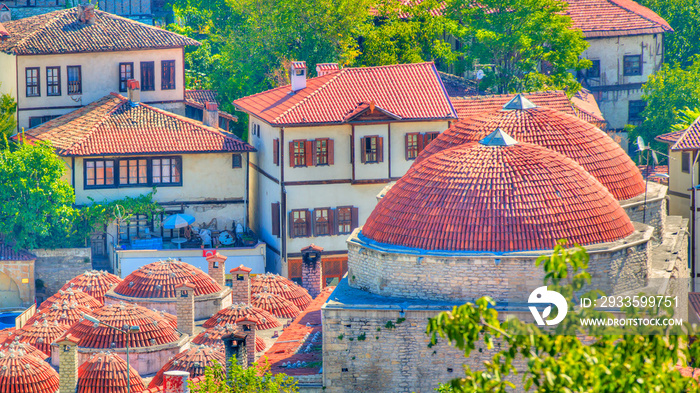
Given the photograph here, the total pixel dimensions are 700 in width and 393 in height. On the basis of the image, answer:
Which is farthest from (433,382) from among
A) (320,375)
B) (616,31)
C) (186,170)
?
(616,31)

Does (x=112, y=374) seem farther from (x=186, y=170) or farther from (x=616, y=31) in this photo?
(x=616, y=31)

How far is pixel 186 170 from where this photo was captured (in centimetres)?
6378

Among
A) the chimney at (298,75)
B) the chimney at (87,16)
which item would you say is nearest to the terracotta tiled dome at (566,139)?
the chimney at (298,75)

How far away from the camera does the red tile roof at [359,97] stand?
6144 centimetres

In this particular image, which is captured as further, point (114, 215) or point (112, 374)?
point (114, 215)

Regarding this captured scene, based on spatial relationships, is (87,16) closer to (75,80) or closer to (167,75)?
(75,80)

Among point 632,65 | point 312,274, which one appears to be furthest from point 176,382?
point 632,65

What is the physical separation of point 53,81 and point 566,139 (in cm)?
3179

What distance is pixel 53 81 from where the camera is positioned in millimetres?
68000

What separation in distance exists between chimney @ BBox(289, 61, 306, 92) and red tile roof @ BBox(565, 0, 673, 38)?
2636 cm

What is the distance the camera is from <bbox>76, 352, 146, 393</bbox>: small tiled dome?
137 ft

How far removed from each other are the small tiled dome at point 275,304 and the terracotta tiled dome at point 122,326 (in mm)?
5259

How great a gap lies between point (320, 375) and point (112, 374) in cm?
717

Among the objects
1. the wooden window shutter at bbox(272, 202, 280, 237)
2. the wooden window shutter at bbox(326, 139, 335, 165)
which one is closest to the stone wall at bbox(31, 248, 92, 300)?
the wooden window shutter at bbox(272, 202, 280, 237)
